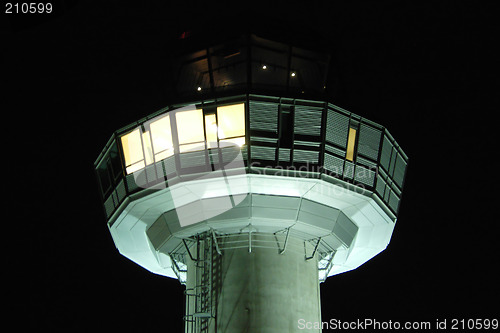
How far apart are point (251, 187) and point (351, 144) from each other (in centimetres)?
442

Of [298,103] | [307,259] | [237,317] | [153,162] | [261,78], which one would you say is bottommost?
[237,317]

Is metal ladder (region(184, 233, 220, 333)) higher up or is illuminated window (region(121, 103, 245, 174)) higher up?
illuminated window (region(121, 103, 245, 174))

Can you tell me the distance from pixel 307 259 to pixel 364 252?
175 inches

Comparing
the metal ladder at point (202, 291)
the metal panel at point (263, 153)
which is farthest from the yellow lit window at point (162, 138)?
the metal ladder at point (202, 291)

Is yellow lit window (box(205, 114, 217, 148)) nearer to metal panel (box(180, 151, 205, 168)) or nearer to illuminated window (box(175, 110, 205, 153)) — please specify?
illuminated window (box(175, 110, 205, 153))

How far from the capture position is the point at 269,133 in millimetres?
23266

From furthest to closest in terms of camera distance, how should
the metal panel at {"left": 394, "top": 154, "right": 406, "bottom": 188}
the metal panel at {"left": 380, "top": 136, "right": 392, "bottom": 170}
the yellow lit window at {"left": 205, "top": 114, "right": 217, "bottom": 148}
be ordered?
1. the metal panel at {"left": 394, "top": 154, "right": 406, "bottom": 188}
2. the metal panel at {"left": 380, "top": 136, "right": 392, "bottom": 170}
3. the yellow lit window at {"left": 205, "top": 114, "right": 217, "bottom": 148}

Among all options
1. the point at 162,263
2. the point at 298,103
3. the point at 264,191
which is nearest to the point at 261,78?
the point at 298,103

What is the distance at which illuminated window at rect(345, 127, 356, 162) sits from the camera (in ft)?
79.5

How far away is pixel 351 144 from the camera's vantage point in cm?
2439

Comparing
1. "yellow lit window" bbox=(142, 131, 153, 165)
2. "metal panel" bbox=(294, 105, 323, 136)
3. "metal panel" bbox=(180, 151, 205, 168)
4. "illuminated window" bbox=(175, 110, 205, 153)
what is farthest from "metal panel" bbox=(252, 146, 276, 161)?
"yellow lit window" bbox=(142, 131, 153, 165)

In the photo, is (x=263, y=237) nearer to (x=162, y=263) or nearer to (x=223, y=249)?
(x=223, y=249)

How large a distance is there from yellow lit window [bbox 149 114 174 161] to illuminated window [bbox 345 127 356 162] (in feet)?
22.8

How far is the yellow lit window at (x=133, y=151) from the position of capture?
2473cm
